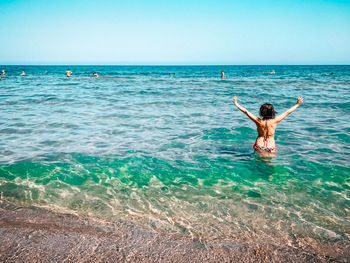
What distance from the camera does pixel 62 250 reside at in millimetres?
3137

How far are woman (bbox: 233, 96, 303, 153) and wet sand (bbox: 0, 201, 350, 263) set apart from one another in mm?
3171

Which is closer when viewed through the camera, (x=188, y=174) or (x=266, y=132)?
(x=188, y=174)

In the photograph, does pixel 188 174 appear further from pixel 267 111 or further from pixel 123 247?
pixel 123 247

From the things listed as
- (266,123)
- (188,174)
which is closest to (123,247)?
(188,174)

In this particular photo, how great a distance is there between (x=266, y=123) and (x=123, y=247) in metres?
4.33

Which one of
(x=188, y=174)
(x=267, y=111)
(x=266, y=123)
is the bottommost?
(x=188, y=174)

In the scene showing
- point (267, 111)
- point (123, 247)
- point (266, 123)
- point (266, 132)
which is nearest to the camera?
point (123, 247)

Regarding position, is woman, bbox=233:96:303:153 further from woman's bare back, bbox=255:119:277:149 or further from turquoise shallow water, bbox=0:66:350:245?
turquoise shallow water, bbox=0:66:350:245

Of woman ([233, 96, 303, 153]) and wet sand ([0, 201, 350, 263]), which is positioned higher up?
woman ([233, 96, 303, 153])

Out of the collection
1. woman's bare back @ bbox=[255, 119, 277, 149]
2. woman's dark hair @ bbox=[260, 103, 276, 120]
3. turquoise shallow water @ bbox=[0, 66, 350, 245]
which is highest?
woman's dark hair @ bbox=[260, 103, 276, 120]

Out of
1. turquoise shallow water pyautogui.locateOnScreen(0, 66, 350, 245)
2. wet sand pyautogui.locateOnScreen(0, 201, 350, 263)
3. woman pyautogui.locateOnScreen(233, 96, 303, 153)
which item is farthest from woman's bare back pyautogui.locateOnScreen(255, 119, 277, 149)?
wet sand pyautogui.locateOnScreen(0, 201, 350, 263)

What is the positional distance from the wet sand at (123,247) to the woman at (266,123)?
317 cm

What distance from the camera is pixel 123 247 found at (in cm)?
323

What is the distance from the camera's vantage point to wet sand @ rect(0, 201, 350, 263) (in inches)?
120
